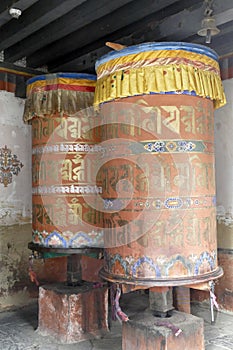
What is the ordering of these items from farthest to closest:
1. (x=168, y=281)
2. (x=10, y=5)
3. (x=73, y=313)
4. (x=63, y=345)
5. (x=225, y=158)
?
(x=225, y=158) < (x=73, y=313) < (x=63, y=345) < (x=10, y=5) < (x=168, y=281)

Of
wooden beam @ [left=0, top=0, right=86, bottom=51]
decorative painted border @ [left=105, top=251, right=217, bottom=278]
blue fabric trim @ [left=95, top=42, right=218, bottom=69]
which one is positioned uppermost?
wooden beam @ [left=0, top=0, right=86, bottom=51]

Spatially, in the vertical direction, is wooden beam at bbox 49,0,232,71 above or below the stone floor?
above

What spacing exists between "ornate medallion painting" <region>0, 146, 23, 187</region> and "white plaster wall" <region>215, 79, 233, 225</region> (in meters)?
2.14

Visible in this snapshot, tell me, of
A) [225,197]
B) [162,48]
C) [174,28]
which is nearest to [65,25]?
[174,28]

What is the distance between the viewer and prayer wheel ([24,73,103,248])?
363 cm

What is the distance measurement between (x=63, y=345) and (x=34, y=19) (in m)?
2.64

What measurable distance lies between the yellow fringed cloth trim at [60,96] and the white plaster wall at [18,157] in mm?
764

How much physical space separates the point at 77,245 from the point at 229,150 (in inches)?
69.8

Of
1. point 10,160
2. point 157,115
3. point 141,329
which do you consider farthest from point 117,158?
point 10,160

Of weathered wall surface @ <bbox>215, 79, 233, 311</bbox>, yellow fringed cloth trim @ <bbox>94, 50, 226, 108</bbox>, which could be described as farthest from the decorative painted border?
weathered wall surface @ <bbox>215, 79, 233, 311</bbox>

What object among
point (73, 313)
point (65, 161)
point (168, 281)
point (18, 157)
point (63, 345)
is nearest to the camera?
point (168, 281)

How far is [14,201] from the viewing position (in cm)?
445

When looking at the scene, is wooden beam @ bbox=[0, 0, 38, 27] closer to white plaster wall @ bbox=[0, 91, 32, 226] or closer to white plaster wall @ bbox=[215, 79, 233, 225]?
white plaster wall @ bbox=[0, 91, 32, 226]

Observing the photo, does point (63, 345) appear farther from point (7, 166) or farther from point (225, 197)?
point (225, 197)
